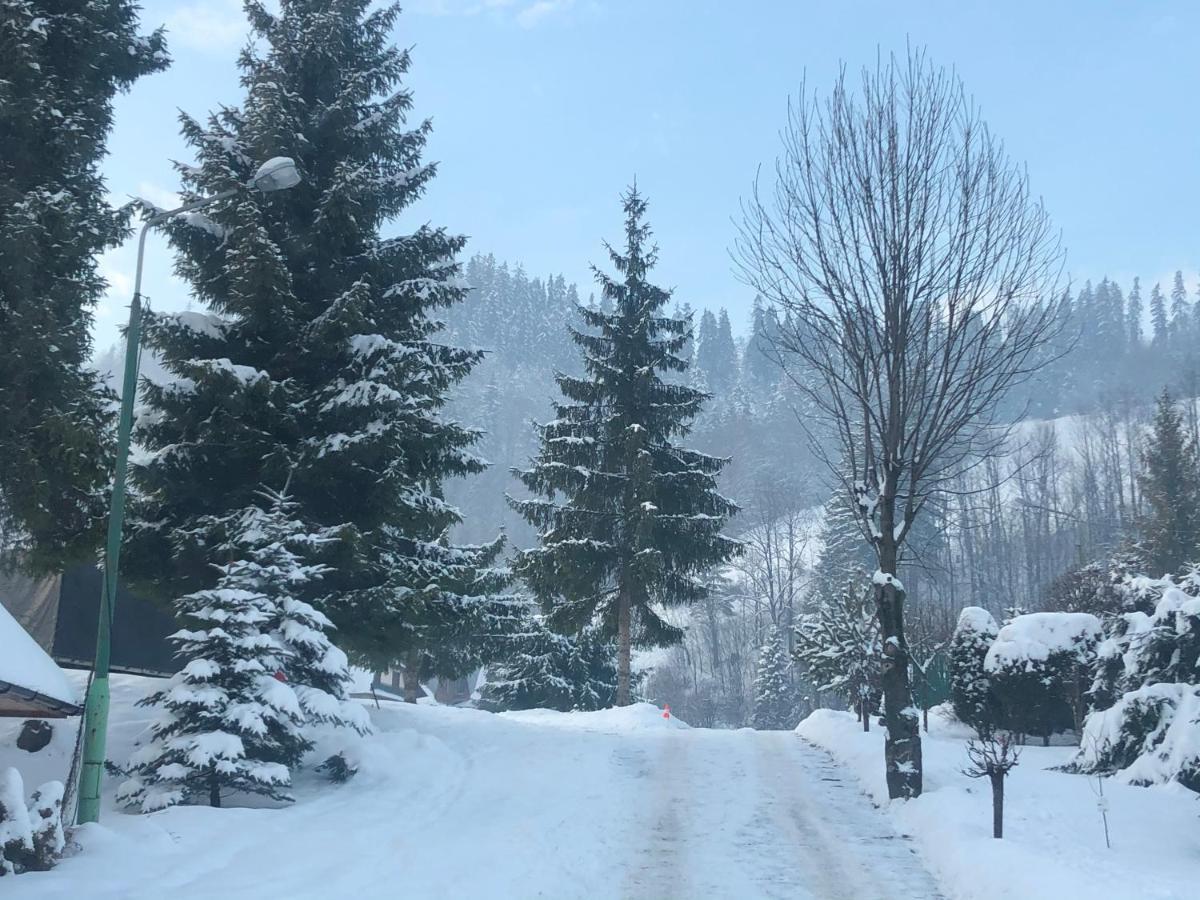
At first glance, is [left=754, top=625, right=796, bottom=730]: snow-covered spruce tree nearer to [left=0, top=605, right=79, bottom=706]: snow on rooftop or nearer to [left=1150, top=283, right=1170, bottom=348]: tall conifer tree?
[left=0, top=605, right=79, bottom=706]: snow on rooftop

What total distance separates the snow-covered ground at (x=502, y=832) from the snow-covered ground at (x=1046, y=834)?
1.34 ft

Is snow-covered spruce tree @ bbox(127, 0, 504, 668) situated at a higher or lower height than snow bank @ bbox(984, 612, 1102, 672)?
higher

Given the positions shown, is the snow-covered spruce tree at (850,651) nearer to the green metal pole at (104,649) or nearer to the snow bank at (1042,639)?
the snow bank at (1042,639)

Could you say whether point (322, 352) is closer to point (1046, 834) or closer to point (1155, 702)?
point (1046, 834)

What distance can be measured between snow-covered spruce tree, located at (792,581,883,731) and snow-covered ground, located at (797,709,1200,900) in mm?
5496

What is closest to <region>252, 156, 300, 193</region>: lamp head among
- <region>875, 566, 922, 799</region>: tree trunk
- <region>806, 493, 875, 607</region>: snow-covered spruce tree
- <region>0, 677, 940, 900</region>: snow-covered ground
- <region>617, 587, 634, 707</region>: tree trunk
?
<region>0, 677, 940, 900</region>: snow-covered ground

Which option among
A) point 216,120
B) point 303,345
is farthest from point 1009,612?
point 216,120

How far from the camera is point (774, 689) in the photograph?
54.7 metres

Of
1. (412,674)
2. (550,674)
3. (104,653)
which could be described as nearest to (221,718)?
(104,653)

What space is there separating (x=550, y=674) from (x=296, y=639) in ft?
73.2

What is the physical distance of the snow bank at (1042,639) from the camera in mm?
18766

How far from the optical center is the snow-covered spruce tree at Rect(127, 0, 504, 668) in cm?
1470

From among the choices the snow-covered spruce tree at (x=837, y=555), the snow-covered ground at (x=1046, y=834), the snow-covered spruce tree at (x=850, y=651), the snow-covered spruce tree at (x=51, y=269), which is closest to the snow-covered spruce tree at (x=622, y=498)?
the snow-covered spruce tree at (x=850, y=651)

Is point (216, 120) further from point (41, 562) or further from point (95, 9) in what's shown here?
point (41, 562)
